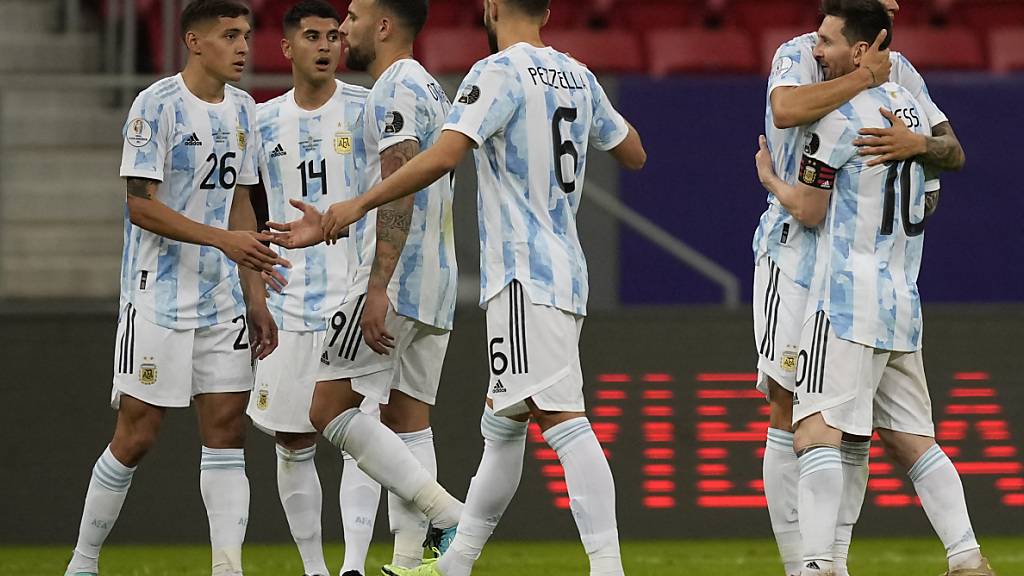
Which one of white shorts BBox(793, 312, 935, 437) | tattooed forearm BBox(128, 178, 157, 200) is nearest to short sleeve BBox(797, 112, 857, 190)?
white shorts BBox(793, 312, 935, 437)

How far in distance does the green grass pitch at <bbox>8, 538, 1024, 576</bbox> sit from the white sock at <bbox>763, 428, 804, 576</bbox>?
111 cm

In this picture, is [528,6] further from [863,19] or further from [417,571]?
[417,571]

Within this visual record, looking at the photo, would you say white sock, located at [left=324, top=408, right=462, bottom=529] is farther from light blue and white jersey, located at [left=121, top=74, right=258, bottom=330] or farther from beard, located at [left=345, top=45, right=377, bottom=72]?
beard, located at [left=345, top=45, right=377, bottom=72]

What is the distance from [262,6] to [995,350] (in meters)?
5.65

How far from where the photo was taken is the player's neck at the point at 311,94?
6.66m

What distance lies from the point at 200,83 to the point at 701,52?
18.5ft

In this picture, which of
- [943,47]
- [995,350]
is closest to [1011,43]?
[943,47]

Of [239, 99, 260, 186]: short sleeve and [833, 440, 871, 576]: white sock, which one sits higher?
[239, 99, 260, 186]: short sleeve

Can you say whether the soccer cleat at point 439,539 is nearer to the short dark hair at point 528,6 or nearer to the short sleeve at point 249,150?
the short sleeve at point 249,150

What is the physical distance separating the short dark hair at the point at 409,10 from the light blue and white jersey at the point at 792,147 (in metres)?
1.24

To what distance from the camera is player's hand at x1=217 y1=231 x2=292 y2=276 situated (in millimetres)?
5754

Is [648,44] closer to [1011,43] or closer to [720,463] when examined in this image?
[1011,43]

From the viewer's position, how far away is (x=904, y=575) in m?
6.91

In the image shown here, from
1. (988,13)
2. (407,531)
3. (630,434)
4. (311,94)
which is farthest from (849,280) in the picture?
(988,13)
